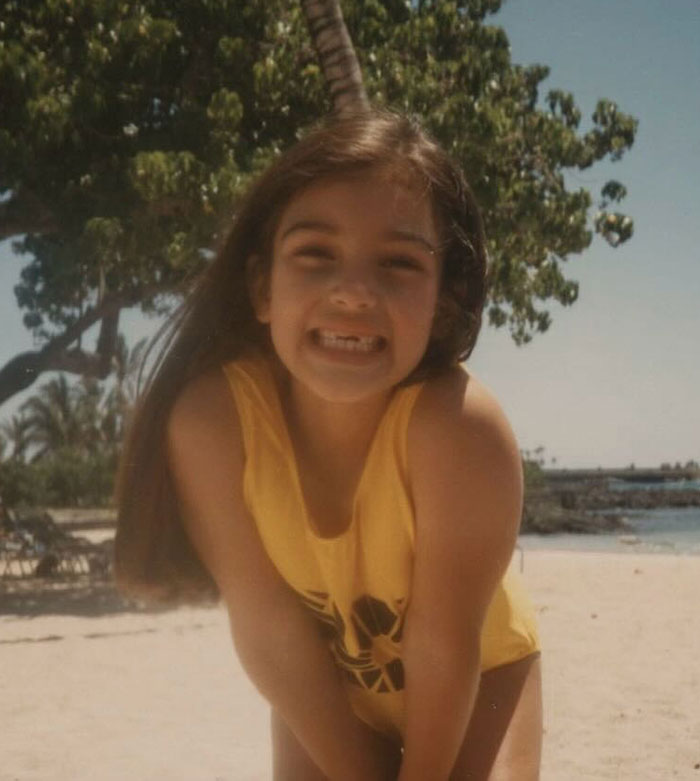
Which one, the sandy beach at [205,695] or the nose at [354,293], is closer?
the nose at [354,293]

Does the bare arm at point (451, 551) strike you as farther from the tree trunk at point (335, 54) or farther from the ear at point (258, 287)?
the tree trunk at point (335, 54)

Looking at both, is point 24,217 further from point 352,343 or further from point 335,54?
point 352,343

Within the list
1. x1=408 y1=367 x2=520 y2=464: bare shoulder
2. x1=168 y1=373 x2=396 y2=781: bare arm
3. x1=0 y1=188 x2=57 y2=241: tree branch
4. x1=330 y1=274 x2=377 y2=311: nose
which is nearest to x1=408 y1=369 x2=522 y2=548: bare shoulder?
x1=408 y1=367 x2=520 y2=464: bare shoulder

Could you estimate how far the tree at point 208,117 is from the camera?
11945mm

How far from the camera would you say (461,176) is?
260 cm

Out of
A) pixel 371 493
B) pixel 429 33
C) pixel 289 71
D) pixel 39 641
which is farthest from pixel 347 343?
pixel 429 33

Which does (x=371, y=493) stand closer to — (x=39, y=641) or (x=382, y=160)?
(x=382, y=160)

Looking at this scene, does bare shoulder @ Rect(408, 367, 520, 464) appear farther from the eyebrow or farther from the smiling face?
the eyebrow

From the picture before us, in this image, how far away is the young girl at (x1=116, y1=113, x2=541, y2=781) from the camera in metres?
2.30

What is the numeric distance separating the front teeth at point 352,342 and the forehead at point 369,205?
23 cm

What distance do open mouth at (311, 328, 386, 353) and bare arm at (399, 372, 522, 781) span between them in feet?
0.58

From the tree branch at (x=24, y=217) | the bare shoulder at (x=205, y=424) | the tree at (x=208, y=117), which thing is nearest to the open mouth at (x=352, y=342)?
the bare shoulder at (x=205, y=424)

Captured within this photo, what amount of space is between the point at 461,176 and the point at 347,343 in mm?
606

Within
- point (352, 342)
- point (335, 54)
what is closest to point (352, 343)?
point (352, 342)
